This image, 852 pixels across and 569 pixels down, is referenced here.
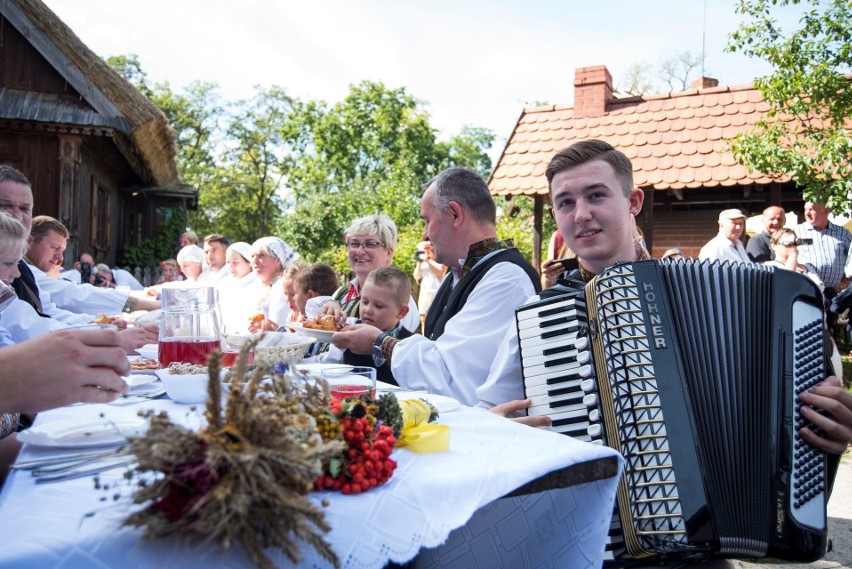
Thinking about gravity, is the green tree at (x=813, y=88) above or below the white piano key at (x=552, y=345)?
above

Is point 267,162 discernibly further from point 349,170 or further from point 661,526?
point 661,526

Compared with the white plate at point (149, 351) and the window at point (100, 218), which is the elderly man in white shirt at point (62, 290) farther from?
the window at point (100, 218)

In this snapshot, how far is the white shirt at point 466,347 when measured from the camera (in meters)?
2.80

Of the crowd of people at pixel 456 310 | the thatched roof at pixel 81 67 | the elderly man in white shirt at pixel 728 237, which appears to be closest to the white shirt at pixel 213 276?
the crowd of people at pixel 456 310

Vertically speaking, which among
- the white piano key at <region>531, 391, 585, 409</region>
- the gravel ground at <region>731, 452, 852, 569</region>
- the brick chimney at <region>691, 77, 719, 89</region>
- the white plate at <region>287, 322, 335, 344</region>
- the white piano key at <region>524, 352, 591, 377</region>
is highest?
A: the brick chimney at <region>691, 77, 719, 89</region>

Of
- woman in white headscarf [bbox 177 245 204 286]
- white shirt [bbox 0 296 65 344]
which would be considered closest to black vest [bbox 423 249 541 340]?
white shirt [bbox 0 296 65 344]

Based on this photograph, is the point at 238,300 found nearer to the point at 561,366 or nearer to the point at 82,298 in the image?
the point at 82,298

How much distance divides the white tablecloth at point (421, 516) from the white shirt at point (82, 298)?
4.12m

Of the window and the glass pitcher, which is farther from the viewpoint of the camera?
the window

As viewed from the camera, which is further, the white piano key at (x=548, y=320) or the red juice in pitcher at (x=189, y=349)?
the white piano key at (x=548, y=320)

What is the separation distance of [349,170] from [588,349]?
37.6m

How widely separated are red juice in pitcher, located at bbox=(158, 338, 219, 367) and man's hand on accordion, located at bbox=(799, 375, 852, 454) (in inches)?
66.2

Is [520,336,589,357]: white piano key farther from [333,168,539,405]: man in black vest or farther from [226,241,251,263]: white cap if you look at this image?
[226,241,251,263]: white cap

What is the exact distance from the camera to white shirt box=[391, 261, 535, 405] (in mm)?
2803
